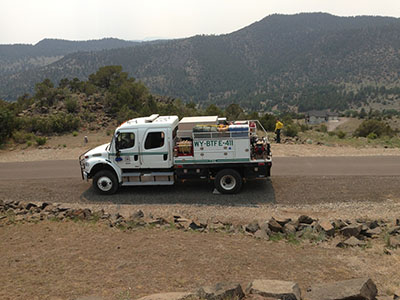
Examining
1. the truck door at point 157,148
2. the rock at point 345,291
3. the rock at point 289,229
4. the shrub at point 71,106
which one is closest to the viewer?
the rock at point 345,291

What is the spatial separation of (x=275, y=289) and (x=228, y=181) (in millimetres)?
8249

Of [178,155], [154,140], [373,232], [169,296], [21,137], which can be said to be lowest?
[373,232]

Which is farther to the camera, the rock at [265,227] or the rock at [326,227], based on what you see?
the rock at [265,227]

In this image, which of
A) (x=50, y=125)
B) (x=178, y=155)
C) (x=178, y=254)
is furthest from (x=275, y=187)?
(x=50, y=125)

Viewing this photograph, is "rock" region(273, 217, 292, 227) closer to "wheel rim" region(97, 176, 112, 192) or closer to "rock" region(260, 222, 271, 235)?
"rock" region(260, 222, 271, 235)

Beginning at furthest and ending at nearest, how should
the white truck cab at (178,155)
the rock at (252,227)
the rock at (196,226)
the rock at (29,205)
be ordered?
the white truck cab at (178,155)
the rock at (29,205)
the rock at (196,226)
the rock at (252,227)

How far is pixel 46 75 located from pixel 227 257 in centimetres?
19240

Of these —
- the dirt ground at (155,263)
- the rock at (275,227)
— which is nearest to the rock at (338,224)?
the dirt ground at (155,263)

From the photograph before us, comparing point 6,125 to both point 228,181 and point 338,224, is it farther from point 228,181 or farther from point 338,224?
point 338,224

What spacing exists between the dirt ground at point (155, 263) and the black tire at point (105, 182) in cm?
432

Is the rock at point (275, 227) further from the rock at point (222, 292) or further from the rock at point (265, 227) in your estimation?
the rock at point (222, 292)

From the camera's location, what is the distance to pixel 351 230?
1070 centimetres

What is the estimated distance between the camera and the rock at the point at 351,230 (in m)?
10.6

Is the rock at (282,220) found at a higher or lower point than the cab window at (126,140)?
lower
